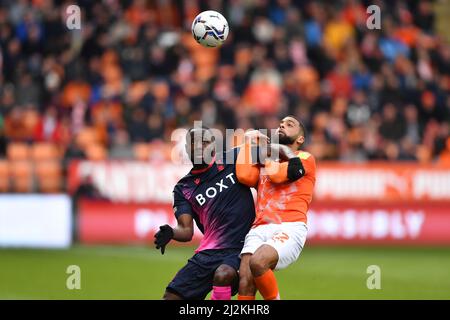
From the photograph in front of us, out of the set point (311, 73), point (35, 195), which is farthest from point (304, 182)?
point (311, 73)

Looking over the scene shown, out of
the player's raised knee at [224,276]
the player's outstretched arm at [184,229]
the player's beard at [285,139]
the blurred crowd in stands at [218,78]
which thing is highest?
the blurred crowd in stands at [218,78]

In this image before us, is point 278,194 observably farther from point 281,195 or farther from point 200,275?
point 200,275

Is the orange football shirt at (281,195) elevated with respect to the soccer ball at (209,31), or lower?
lower

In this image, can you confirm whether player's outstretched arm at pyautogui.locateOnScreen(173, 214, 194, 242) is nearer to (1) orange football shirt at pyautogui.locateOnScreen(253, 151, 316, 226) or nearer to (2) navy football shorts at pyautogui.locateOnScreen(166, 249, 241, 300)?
(2) navy football shorts at pyautogui.locateOnScreen(166, 249, 241, 300)

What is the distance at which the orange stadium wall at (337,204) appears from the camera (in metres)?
18.3

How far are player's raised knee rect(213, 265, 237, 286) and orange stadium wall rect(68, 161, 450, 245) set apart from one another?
961 cm

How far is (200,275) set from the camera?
8859 mm

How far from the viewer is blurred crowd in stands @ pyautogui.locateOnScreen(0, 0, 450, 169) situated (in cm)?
1981

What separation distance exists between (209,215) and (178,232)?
333 millimetres

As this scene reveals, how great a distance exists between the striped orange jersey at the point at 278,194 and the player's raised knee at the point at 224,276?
0.53 m

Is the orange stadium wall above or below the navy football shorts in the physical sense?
above

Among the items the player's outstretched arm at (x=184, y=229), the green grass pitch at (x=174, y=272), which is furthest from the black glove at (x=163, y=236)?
the green grass pitch at (x=174, y=272)

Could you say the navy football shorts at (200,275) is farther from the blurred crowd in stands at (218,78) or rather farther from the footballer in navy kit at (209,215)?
the blurred crowd in stands at (218,78)

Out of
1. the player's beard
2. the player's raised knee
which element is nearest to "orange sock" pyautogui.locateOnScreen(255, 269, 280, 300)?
the player's raised knee
